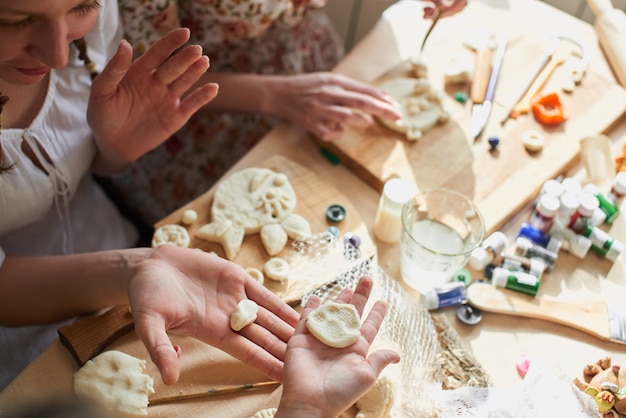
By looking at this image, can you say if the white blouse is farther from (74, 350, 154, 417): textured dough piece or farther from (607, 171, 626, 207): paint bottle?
(607, 171, 626, 207): paint bottle

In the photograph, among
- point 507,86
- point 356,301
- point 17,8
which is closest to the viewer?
point 17,8

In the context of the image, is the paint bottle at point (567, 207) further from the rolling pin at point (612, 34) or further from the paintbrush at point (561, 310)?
the rolling pin at point (612, 34)

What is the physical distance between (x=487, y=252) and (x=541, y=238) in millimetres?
137

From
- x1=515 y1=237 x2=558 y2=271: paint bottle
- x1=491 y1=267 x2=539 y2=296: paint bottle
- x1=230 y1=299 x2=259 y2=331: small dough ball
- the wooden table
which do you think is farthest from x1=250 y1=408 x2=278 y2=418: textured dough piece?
x1=515 y1=237 x2=558 y2=271: paint bottle

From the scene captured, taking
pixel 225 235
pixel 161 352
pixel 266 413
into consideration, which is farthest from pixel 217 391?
pixel 225 235

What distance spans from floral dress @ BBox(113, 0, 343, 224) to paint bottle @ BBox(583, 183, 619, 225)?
875mm

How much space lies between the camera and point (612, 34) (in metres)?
1.70

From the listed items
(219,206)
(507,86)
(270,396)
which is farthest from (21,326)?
(507,86)

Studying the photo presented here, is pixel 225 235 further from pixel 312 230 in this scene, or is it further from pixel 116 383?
pixel 116 383

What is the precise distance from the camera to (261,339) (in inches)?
39.6

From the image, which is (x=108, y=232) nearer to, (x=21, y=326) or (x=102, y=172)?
(x=102, y=172)

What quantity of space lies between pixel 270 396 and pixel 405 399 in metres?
0.24

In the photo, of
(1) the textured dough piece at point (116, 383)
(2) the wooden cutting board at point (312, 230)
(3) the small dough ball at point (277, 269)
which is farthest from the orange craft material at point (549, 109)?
(1) the textured dough piece at point (116, 383)

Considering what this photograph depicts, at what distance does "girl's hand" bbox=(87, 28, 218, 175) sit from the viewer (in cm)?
111
